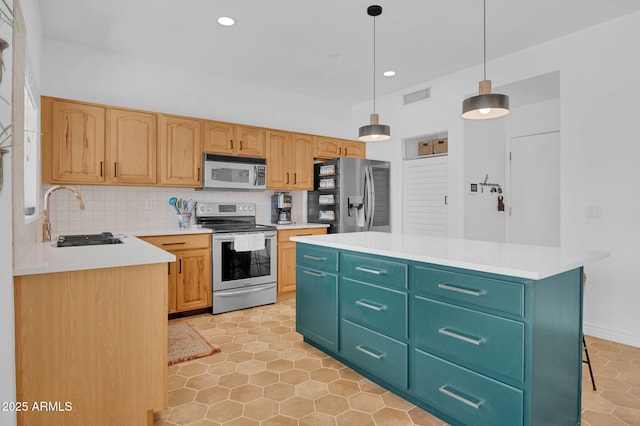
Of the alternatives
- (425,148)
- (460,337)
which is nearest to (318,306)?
(460,337)

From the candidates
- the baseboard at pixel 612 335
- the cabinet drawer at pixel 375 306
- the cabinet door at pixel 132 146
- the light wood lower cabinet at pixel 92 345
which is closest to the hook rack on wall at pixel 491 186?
the baseboard at pixel 612 335

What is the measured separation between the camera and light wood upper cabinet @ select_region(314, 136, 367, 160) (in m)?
5.04

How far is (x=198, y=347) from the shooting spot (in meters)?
2.92

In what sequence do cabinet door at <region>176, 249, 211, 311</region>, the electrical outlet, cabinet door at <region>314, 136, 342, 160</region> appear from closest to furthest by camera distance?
the electrical outlet, cabinet door at <region>176, 249, 211, 311</region>, cabinet door at <region>314, 136, 342, 160</region>

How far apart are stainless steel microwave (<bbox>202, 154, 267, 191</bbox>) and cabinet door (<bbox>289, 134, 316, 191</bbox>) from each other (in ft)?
1.58

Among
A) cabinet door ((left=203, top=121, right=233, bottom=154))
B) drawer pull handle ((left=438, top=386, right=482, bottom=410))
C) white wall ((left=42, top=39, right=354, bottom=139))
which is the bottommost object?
drawer pull handle ((left=438, top=386, right=482, bottom=410))

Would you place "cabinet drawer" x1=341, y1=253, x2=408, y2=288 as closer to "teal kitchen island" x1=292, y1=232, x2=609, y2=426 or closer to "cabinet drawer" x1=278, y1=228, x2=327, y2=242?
"teal kitchen island" x1=292, y1=232, x2=609, y2=426

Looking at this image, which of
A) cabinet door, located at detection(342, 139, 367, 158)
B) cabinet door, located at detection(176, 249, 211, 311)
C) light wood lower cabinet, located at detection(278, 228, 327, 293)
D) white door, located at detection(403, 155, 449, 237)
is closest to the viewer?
cabinet door, located at detection(176, 249, 211, 311)

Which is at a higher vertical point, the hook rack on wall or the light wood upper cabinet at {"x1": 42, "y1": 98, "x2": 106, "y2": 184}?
the light wood upper cabinet at {"x1": 42, "y1": 98, "x2": 106, "y2": 184}

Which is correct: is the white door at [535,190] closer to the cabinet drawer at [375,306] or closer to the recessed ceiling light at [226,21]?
the cabinet drawer at [375,306]

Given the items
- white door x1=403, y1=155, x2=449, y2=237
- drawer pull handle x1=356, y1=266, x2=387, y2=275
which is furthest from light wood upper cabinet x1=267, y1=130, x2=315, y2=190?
drawer pull handle x1=356, y1=266, x2=387, y2=275

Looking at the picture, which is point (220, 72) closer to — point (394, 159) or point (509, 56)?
point (394, 159)

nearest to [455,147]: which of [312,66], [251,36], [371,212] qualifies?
[371,212]

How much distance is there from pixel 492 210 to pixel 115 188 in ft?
15.1
